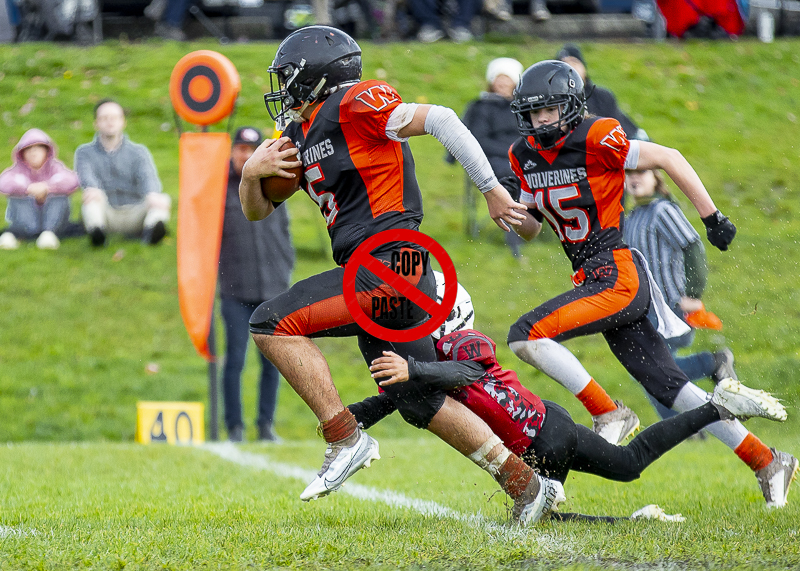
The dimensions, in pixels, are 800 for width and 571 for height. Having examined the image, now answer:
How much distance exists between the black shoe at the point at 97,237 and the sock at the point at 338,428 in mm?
7644

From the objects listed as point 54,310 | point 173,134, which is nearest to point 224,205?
point 54,310

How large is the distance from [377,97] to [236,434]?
475 cm

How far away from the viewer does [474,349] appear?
4055 millimetres

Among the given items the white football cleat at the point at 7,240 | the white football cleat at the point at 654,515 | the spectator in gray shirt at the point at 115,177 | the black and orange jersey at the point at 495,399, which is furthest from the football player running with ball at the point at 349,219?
the white football cleat at the point at 7,240

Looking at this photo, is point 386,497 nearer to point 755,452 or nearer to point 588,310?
point 588,310

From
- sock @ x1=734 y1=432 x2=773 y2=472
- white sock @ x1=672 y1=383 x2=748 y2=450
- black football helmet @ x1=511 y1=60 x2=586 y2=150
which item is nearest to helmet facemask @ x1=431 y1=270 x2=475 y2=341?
black football helmet @ x1=511 y1=60 x2=586 y2=150

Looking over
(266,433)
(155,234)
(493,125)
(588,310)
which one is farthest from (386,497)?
(155,234)

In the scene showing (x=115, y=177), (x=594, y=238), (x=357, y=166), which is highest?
(x=357, y=166)

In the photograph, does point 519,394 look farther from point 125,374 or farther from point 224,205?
point 125,374

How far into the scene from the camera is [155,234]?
437 inches

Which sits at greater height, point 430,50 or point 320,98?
point 320,98

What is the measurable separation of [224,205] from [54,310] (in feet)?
12.8

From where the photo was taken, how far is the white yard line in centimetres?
379

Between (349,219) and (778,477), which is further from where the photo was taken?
(778,477)
